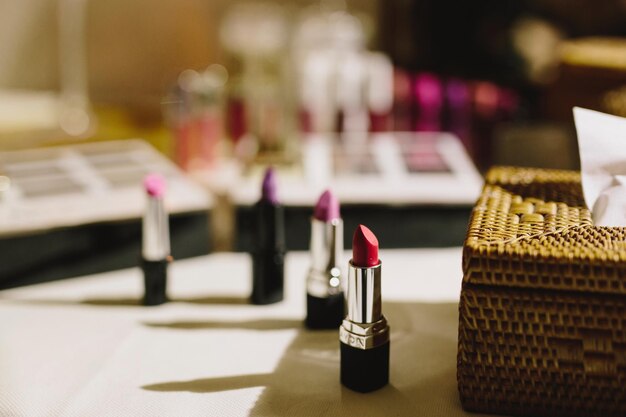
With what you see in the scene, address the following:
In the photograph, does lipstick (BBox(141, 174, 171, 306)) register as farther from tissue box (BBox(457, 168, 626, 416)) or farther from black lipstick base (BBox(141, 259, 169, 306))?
tissue box (BBox(457, 168, 626, 416))

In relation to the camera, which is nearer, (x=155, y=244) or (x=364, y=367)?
(x=364, y=367)

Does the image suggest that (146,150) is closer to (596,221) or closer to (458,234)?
(458,234)

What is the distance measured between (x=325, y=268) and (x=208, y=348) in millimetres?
119

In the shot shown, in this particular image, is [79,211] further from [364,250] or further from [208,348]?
[364,250]

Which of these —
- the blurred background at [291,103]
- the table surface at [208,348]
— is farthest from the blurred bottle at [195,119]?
the table surface at [208,348]

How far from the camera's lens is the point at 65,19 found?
1191mm

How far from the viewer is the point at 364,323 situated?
1.74ft

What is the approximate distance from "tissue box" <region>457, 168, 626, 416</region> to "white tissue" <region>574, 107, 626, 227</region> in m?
0.05

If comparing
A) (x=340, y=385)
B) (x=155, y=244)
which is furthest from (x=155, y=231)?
(x=340, y=385)

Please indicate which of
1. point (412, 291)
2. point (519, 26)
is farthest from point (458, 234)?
point (519, 26)

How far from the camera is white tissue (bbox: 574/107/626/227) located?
556 mm

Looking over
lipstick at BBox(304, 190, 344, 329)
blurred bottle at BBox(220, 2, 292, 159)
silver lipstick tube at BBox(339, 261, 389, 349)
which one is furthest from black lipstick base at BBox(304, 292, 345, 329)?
blurred bottle at BBox(220, 2, 292, 159)

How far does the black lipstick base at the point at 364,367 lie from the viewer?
0.54 metres

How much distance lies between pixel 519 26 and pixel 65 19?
28.0 inches
